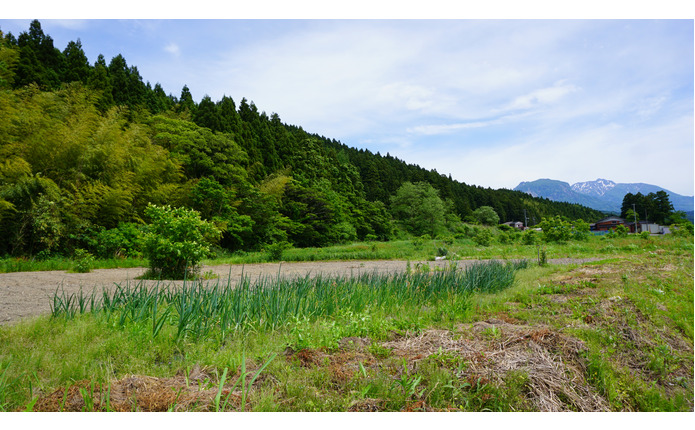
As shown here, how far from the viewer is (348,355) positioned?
1938 millimetres

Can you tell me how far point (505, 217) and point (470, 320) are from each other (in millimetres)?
32019

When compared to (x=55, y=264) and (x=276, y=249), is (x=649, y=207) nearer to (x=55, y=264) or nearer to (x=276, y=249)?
(x=276, y=249)

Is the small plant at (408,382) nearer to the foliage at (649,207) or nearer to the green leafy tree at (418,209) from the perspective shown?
the foliage at (649,207)

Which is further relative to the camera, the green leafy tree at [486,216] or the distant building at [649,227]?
the green leafy tree at [486,216]

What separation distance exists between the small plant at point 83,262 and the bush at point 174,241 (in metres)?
1.11

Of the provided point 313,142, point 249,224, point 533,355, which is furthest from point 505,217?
point 533,355

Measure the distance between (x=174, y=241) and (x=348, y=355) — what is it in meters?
4.79

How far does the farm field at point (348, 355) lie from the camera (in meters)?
1.48

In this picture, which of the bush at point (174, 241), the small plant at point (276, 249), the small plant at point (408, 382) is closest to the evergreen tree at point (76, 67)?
the bush at point (174, 241)

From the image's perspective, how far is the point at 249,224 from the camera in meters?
6.25

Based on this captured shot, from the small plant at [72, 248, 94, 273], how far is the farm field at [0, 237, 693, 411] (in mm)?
A: 2802

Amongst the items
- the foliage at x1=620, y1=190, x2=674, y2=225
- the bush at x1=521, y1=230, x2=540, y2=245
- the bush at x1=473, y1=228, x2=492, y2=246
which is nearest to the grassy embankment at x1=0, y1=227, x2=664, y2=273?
the bush at x1=521, y1=230, x2=540, y2=245

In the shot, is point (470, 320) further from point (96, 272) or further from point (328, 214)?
point (328, 214)

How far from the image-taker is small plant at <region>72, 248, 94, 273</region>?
228 inches
